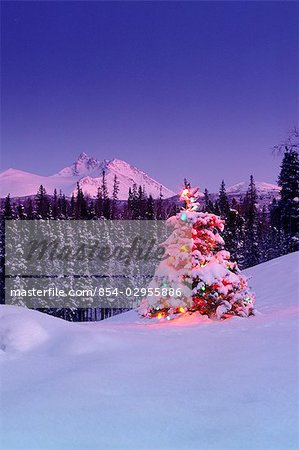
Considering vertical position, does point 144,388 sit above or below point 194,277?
below

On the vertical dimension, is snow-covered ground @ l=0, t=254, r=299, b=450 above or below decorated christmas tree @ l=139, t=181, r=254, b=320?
below

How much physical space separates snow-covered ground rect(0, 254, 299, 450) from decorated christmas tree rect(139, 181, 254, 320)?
317cm

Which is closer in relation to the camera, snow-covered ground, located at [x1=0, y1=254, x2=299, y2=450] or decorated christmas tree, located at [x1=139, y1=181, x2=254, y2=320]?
snow-covered ground, located at [x1=0, y1=254, x2=299, y2=450]

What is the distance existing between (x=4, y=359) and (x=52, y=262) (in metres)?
47.4

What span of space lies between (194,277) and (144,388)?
6943 millimetres

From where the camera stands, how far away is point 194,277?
40.3ft

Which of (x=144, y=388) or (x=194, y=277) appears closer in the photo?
(x=144, y=388)

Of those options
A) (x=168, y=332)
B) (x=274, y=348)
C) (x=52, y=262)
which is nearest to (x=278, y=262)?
(x=168, y=332)

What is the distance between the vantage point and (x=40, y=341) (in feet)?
24.9

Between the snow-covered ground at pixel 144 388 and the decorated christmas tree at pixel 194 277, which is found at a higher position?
the decorated christmas tree at pixel 194 277

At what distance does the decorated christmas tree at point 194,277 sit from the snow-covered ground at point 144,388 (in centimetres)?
317

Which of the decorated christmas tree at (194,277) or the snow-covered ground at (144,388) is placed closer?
the snow-covered ground at (144,388)

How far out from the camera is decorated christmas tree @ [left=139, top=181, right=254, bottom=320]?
12188 millimetres

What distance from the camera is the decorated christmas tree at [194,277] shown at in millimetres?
12188
